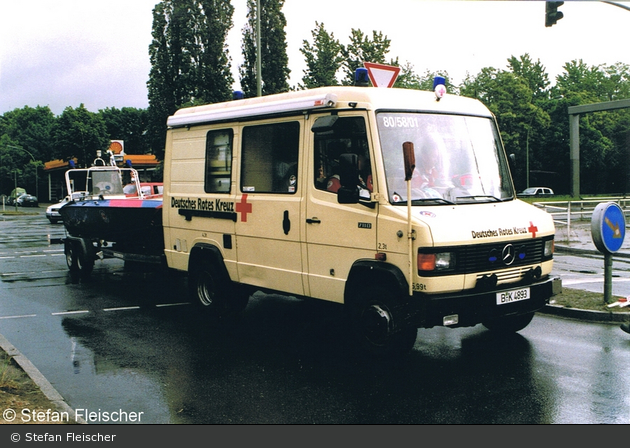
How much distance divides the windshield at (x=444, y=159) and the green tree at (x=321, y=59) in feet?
80.2

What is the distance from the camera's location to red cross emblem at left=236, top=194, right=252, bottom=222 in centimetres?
810

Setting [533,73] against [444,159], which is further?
[533,73]

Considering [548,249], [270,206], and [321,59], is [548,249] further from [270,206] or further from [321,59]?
[321,59]

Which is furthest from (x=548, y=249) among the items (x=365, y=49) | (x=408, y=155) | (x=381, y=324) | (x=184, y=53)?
(x=184, y=53)

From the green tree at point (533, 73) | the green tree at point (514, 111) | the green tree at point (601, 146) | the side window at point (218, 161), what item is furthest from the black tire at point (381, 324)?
the green tree at point (533, 73)

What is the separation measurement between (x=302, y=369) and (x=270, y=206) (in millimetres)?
2143

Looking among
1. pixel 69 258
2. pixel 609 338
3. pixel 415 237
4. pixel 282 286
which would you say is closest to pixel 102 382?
pixel 282 286

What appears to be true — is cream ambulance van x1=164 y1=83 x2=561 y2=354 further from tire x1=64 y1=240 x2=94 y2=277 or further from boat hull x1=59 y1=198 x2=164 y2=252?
tire x1=64 y1=240 x2=94 y2=277

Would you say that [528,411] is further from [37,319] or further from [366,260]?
[37,319]

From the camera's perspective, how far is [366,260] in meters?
6.57

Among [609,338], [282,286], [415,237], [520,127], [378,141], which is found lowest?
[609,338]

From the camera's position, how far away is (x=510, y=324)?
7727mm

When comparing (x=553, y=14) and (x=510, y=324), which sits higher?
(x=553, y=14)
